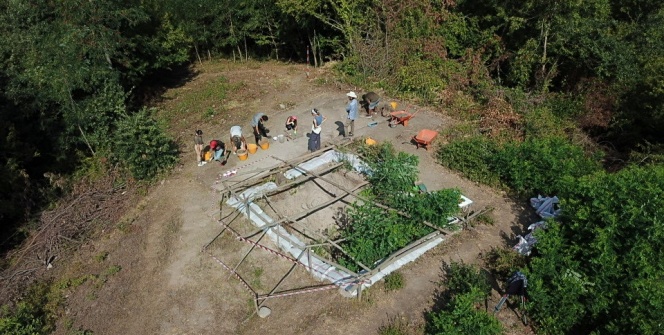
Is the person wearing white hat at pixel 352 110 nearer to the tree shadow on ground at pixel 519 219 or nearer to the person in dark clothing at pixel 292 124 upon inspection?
the person in dark clothing at pixel 292 124

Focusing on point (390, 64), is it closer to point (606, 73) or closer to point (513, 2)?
point (513, 2)

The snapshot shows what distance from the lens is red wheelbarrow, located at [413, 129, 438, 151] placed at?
13320 millimetres

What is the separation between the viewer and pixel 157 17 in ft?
66.6

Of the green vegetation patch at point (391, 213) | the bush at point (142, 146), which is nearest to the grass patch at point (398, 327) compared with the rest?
the green vegetation patch at point (391, 213)

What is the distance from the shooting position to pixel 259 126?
14602 mm

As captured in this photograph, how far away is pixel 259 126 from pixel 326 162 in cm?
294

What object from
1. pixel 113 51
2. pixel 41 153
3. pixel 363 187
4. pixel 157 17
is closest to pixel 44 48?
pixel 113 51

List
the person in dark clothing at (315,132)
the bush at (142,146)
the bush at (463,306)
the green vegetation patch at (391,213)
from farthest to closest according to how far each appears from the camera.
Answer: the person in dark clothing at (315,132), the bush at (142,146), the green vegetation patch at (391,213), the bush at (463,306)

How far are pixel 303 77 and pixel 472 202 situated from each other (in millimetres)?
11344

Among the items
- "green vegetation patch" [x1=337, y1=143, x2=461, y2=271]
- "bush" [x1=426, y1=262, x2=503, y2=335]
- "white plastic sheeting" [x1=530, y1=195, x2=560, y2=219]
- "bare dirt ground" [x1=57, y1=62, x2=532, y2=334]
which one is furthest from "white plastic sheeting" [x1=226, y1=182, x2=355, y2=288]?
"white plastic sheeting" [x1=530, y1=195, x2=560, y2=219]

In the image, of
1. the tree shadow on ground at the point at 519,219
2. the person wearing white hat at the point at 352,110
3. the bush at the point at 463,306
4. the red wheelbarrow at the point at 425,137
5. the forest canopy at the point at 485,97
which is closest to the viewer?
the bush at the point at 463,306

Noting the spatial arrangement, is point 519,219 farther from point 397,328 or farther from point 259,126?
point 259,126

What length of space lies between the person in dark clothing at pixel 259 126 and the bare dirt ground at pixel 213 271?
493mm

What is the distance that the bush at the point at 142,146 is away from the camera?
1235cm
